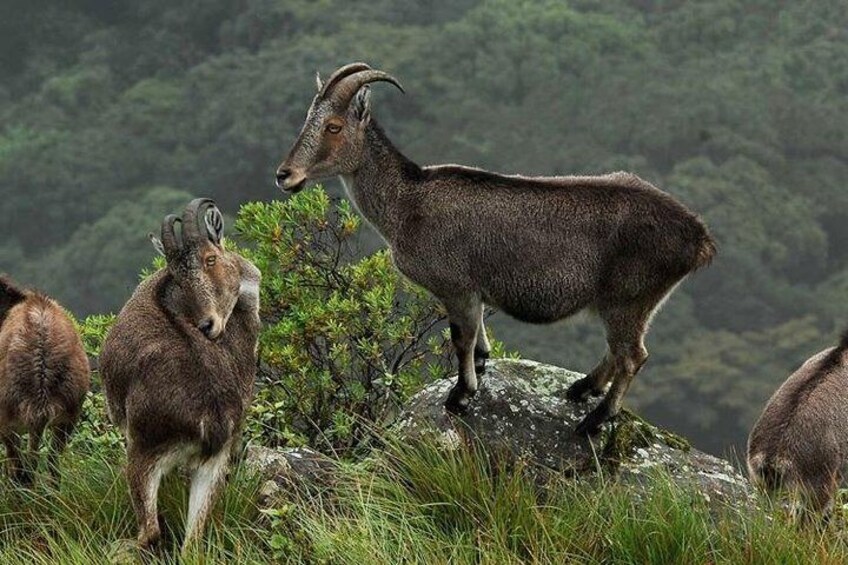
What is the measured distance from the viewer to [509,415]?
30.4 feet

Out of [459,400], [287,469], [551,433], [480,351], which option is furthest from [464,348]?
[287,469]

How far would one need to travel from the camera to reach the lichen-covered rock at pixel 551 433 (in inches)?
357

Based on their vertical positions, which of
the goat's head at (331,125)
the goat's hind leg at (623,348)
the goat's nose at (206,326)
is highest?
the goat's head at (331,125)

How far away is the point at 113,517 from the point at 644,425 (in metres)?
3.03

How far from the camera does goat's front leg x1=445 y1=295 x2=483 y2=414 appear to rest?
29.9ft

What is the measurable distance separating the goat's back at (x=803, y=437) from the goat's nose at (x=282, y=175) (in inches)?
121

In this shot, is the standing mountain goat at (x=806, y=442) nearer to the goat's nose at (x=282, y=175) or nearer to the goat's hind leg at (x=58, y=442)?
the goat's nose at (x=282, y=175)

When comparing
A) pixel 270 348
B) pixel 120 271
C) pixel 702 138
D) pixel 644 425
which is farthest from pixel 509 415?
pixel 702 138

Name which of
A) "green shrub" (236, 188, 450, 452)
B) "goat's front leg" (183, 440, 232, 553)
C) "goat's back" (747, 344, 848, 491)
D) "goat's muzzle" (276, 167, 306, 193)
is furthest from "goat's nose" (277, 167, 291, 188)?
"goat's back" (747, 344, 848, 491)

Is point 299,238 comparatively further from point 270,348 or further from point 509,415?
point 509,415

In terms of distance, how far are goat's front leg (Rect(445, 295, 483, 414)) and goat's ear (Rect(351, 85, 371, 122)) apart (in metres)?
1.23

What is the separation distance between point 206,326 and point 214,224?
0.72 m

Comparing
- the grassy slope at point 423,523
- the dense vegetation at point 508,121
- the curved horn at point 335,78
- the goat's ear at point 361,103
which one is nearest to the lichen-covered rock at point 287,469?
the grassy slope at point 423,523

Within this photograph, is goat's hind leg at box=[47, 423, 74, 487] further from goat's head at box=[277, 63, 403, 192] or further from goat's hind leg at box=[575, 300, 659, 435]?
goat's hind leg at box=[575, 300, 659, 435]
